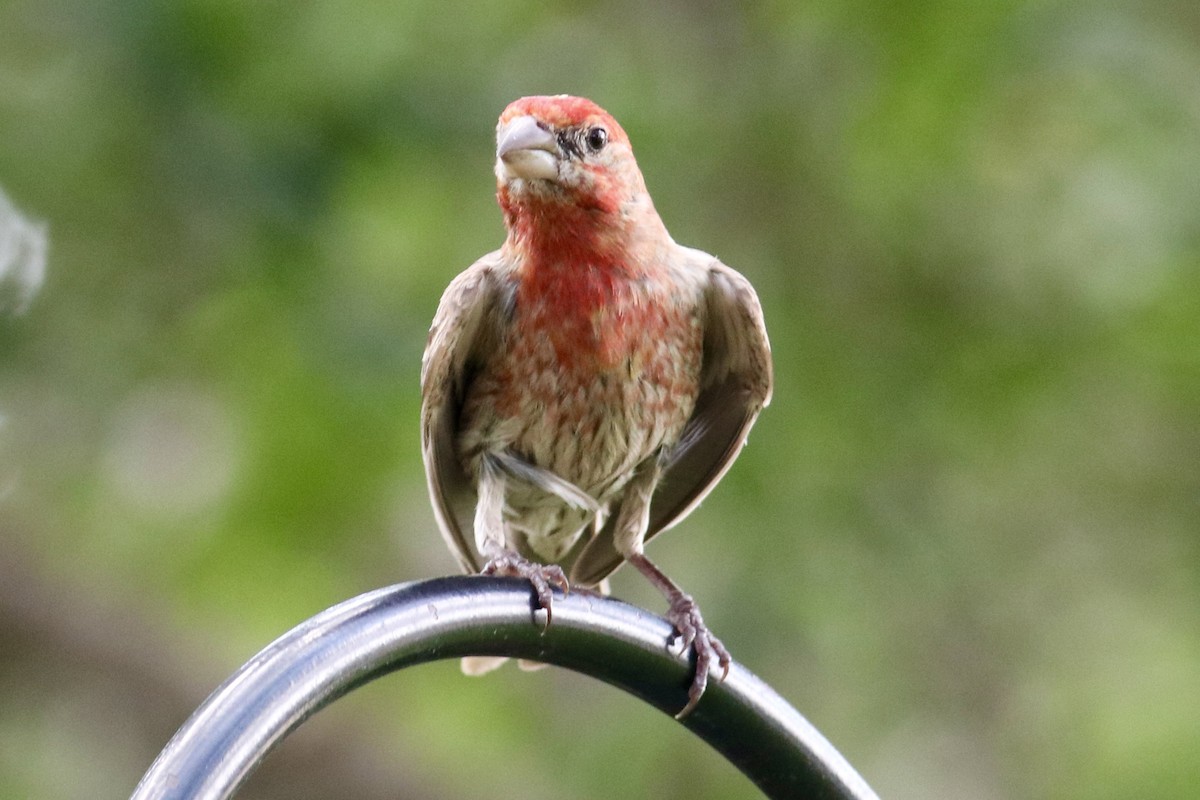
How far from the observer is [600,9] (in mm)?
7176

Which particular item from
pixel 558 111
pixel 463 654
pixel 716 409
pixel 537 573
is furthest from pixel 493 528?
pixel 463 654

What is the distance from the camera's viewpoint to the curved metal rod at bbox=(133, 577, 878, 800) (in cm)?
221

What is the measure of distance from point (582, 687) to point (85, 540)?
7.62 feet

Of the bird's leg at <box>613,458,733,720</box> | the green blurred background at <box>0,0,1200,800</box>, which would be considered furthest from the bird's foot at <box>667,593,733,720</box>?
the green blurred background at <box>0,0,1200,800</box>

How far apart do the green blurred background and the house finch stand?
1.46m

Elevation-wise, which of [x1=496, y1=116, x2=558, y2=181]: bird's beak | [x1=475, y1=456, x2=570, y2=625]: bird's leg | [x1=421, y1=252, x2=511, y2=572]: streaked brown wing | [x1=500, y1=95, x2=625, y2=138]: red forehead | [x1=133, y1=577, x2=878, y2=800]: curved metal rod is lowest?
[x1=133, y1=577, x2=878, y2=800]: curved metal rod

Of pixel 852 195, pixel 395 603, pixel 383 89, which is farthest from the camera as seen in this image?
pixel 852 195

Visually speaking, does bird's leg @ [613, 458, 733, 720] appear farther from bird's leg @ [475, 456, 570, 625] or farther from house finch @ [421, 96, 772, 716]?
bird's leg @ [475, 456, 570, 625]

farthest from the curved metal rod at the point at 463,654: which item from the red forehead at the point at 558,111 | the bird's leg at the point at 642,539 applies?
the red forehead at the point at 558,111

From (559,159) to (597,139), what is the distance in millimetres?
156

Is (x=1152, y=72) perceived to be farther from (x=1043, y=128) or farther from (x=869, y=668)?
(x=869, y=668)

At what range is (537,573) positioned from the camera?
3.44 meters

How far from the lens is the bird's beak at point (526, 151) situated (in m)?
4.42

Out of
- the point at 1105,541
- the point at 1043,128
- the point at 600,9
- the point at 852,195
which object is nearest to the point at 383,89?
the point at 600,9
